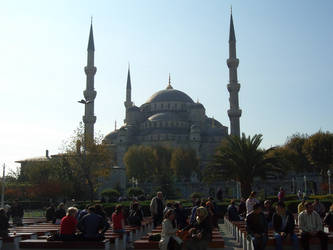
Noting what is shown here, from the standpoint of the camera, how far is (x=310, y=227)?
9.05 meters

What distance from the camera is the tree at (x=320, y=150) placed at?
168 ft

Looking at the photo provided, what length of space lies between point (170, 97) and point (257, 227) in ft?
263

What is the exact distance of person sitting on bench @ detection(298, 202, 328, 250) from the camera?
29.6 feet

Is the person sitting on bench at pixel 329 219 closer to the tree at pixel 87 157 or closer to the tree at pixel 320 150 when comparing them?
the tree at pixel 87 157

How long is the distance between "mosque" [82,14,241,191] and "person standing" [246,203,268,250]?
174ft

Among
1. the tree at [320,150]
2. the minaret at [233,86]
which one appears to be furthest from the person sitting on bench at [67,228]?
the minaret at [233,86]

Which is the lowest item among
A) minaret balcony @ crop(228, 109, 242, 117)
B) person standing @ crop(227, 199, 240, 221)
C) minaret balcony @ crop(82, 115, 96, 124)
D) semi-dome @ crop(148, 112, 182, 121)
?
person standing @ crop(227, 199, 240, 221)

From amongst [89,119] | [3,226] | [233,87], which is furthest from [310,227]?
[233,87]

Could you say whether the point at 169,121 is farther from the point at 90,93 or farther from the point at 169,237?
the point at 169,237

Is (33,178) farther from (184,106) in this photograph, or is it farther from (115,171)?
(184,106)

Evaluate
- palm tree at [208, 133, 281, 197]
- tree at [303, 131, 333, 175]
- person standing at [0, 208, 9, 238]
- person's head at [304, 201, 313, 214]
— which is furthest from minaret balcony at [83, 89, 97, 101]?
person's head at [304, 201, 313, 214]

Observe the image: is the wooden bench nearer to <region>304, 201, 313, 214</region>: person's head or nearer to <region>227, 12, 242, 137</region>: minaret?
<region>304, 201, 313, 214</region>: person's head

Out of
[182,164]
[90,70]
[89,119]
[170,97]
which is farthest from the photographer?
[170,97]

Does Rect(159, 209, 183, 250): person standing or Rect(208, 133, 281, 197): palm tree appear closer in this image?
Rect(159, 209, 183, 250): person standing
